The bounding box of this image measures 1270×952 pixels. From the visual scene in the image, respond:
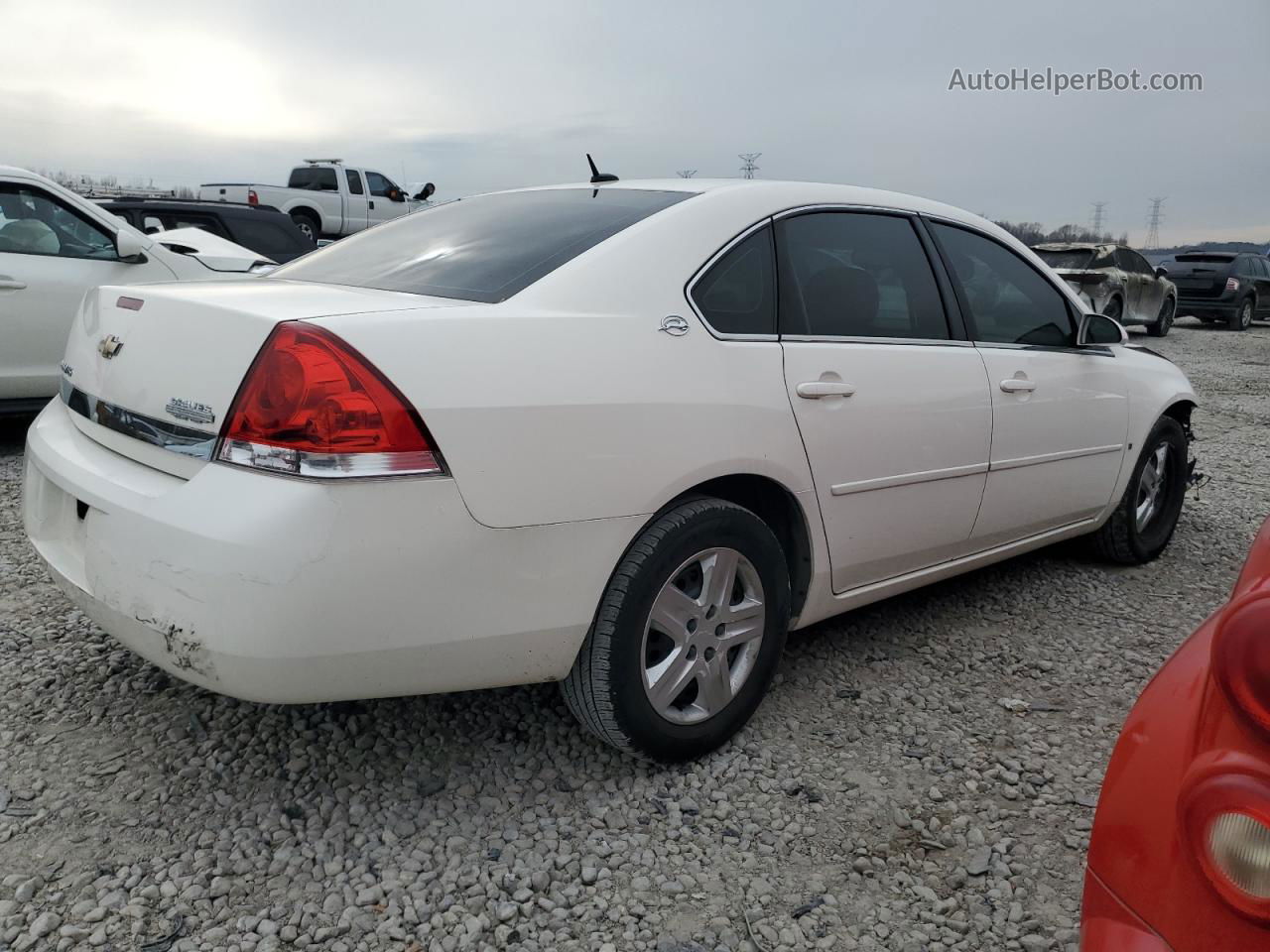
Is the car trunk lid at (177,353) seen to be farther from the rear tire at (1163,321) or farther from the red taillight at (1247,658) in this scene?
the rear tire at (1163,321)

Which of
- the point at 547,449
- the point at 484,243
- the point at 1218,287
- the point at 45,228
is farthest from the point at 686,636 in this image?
the point at 1218,287

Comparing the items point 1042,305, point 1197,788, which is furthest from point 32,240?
point 1197,788

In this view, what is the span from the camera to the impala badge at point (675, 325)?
2430mm

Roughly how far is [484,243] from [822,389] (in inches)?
38.9

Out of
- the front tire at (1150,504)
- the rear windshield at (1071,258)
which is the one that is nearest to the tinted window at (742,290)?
the front tire at (1150,504)

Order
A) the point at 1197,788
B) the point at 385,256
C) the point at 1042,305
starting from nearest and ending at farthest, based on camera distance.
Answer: the point at 1197,788 < the point at 385,256 < the point at 1042,305

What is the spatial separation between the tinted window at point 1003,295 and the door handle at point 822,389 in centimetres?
88

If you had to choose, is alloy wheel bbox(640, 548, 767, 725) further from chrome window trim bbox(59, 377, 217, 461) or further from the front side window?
the front side window

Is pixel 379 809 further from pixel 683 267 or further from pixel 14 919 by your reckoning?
pixel 683 267

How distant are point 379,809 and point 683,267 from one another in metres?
1.50

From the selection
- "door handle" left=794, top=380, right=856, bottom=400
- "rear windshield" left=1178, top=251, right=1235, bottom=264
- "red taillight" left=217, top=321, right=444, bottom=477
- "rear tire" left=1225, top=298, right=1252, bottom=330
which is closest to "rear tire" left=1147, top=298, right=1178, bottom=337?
"rear tire" left=1225, top=298, right=1252, bottom=330

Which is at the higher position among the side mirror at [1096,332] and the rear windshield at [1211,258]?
the side mirror at [1096,332]

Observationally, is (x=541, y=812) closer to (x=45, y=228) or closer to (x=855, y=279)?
(x=855, y=279)

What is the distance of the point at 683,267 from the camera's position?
2541mm
